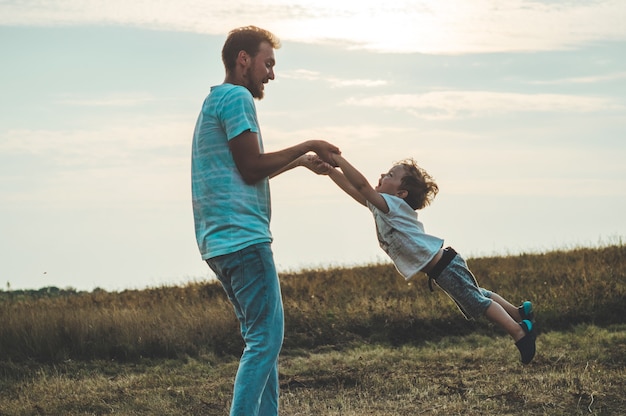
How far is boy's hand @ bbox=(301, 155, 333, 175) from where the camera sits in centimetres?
528

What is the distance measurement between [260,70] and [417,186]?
7.21 ft

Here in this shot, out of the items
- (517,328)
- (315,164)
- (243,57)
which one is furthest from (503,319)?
(243,57)

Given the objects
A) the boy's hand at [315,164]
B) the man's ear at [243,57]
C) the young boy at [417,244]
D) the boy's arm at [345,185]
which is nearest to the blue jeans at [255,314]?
the man's ear at [243,57]

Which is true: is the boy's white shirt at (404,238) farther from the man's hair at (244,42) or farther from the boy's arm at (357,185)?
the man's hair at (244,42)

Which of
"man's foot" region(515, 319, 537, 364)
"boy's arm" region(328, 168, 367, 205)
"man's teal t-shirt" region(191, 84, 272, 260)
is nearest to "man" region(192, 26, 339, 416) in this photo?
"man's teal t-shirt" region(191, 84, 272, 260)

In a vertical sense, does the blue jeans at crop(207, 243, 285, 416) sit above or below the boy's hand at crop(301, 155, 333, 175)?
below

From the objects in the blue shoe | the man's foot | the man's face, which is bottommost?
the man's foot

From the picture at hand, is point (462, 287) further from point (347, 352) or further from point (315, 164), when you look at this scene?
point (347, 352)

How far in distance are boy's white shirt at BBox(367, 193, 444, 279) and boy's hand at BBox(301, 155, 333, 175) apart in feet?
2.70

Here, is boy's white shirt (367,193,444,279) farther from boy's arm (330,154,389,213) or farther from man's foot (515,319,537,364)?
man's foot (515,319,537,364)

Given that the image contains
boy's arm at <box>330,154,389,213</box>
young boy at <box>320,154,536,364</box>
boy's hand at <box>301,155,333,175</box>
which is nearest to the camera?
boy's hand at <box>301,155,333,175</box>

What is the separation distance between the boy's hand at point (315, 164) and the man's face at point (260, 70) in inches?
32.5

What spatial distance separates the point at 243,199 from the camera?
4277 millimetres

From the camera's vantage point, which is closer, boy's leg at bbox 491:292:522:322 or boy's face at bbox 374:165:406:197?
boy's face at bbox 374:165:406:197
